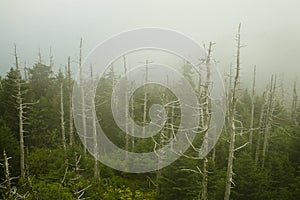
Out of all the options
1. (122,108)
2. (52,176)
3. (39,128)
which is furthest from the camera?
(122,108)

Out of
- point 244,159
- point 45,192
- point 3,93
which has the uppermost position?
point 3,93

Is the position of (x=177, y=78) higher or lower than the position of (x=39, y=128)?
higher

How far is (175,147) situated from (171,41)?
10.8 metres

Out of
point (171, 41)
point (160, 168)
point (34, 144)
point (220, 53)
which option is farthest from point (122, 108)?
point (220, 53)

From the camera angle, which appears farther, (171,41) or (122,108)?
(122,108)

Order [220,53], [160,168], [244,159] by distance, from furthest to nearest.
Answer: [220,53], [160,168], [244,159]

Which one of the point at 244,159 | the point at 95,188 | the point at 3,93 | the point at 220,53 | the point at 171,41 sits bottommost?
the point at 95,188

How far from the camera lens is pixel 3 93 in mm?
31281

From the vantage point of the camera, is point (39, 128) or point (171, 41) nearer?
point (171, 41)

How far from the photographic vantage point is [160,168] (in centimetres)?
2311

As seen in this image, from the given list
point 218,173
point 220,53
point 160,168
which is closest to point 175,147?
point 160,168

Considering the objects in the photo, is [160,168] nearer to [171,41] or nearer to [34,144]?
[171,41]

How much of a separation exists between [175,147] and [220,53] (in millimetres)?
141187

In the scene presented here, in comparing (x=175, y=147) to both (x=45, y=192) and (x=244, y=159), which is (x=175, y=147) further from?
(x=45, y=192)
